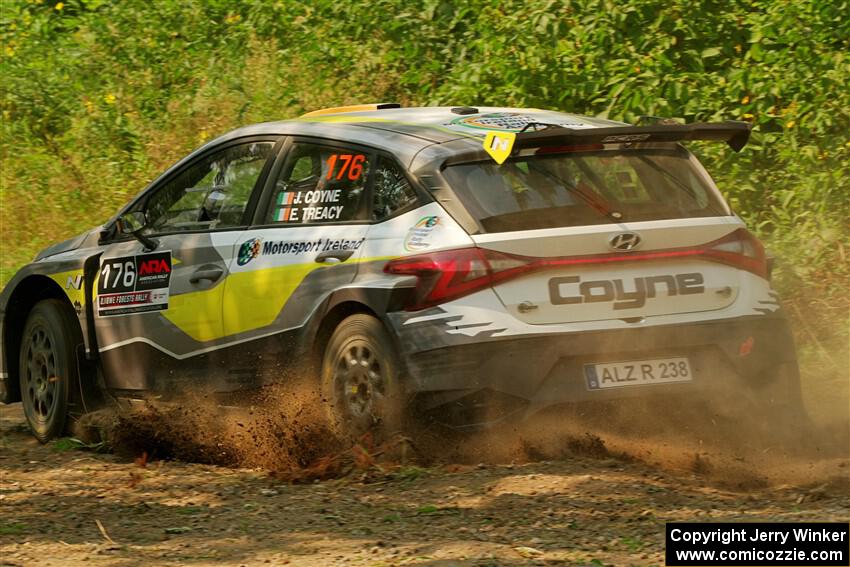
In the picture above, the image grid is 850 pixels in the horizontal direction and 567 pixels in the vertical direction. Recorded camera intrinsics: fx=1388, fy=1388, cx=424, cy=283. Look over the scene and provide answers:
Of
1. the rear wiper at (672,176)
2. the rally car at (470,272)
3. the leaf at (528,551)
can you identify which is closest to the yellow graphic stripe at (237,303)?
the rally car at (470,272)

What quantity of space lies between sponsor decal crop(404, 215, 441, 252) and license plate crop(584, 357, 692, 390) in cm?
89

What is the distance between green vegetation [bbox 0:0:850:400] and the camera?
32.4 ft

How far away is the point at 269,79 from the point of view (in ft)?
42.6

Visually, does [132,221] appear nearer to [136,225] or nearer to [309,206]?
[136,225]

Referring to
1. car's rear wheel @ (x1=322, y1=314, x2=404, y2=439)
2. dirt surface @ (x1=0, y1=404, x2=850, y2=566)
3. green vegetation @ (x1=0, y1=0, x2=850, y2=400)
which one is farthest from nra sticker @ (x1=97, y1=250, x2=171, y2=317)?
green vegetation @ (x1=0, y1=0, x2=850, y2=400)

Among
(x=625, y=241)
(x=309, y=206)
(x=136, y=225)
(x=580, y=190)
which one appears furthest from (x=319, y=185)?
(x=625, y=241)

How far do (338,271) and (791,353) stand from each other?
211 centimetres

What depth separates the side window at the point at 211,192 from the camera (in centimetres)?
724

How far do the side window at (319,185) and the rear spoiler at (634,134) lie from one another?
34.4 inches

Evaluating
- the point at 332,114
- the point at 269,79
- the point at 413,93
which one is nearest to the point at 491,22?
the point at 413,93

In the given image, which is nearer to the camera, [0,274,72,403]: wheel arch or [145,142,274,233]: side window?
[145,142,274,233]: side window

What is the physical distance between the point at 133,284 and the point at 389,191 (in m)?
1.91

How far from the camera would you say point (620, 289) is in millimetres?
6027

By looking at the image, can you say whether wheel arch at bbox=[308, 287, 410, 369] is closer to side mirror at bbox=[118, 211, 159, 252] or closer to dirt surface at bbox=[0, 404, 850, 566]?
dirt surface at bbox=[0, 404, 850, 566]
